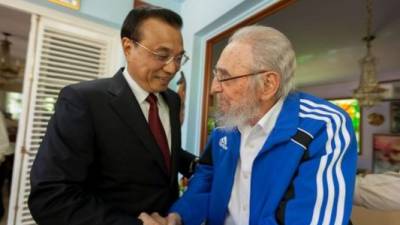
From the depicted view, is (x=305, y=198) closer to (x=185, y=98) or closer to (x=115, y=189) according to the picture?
(x=115, y=189)

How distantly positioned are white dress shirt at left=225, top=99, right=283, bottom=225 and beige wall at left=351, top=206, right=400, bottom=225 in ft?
2.34

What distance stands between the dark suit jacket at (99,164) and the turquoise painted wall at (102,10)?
1.51 meters

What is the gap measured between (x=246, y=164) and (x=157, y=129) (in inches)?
13.5

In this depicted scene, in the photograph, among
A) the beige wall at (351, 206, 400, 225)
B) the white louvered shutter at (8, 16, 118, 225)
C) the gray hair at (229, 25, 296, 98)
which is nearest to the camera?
the gray hair at (229, 25, 296, 98)

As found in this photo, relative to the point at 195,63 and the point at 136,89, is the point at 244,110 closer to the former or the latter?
the point at 136,89

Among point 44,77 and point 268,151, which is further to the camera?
point 44,77

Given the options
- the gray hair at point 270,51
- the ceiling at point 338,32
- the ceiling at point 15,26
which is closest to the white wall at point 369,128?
the ceiling at point 338,32

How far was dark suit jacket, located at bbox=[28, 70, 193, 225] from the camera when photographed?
0.69 meters

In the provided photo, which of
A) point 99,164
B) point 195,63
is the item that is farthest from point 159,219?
point 195,63

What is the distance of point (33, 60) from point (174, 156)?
173 cm

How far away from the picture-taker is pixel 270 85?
818 mm

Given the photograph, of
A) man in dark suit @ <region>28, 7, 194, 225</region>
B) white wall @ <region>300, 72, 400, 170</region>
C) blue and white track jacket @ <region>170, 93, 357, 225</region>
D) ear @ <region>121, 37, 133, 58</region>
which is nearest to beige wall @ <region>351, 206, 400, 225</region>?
blue and white track jacket @ <region>170, 93, 357, 225</region>

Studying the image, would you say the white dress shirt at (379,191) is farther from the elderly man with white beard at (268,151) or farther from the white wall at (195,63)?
the white wall at (195,63)

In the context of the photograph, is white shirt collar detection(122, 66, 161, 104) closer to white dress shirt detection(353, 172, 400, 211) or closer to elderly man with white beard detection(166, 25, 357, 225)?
elderly man with white beard detection(166, 25, 357, 225)
